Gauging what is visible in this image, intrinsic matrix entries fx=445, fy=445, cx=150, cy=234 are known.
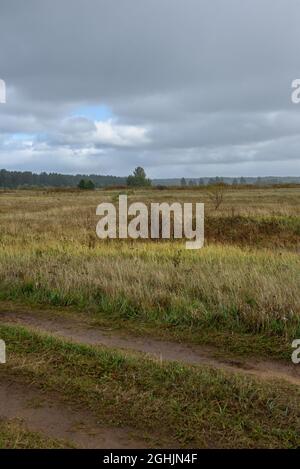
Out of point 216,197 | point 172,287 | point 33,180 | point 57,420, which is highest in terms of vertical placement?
point 33,180

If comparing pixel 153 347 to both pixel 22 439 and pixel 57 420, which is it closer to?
pixel 57 420

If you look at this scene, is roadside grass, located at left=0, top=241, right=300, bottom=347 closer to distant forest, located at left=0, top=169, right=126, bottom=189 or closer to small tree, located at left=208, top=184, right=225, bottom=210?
small tree, located at left=208, top=184, right=225, bottom=210

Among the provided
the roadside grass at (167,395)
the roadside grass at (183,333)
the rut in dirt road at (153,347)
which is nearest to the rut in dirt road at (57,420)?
the roadside grass at (167,395)

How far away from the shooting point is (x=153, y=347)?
235 inches

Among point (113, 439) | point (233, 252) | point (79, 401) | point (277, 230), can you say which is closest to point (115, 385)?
point (79, 401)

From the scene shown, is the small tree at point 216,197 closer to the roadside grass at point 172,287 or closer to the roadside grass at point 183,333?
the roadside grass at point 172,287

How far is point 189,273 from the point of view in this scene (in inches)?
352

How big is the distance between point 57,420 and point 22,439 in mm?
396

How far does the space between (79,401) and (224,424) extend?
1.43m

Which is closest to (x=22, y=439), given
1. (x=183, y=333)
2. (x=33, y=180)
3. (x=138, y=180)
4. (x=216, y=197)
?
(x=183, y=333)

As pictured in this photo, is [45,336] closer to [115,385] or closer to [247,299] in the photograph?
[115,385]

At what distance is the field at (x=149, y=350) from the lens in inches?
156

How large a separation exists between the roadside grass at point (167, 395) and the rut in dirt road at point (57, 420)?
0.43 feet
